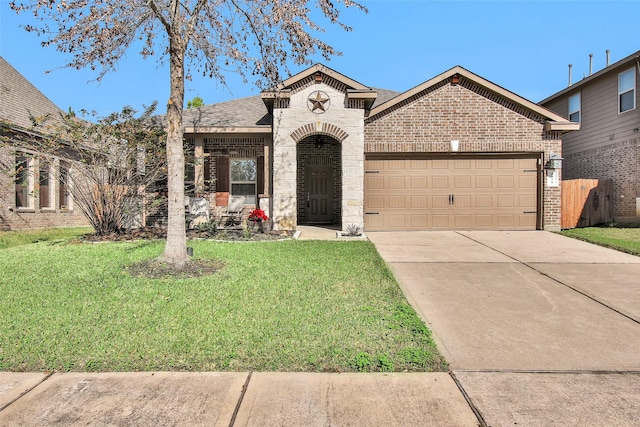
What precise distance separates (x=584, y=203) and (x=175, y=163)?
41.6 ft

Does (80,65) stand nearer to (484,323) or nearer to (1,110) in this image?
(484,323)

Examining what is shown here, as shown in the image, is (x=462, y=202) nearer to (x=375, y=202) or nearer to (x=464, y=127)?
(x=464, y=127)

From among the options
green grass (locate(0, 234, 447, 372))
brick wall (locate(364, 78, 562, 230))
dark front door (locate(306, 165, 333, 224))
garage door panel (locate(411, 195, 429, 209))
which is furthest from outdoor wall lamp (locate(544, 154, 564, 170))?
green grass (locate(0, 234, 447, 372))

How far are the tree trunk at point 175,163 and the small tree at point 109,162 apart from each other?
4036mm

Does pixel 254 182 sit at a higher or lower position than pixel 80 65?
lower

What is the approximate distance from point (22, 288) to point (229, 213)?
770 centimetres

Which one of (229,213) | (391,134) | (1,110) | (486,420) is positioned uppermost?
(1,110)

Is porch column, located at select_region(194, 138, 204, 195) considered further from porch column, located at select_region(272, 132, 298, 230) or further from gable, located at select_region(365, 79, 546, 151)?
gable, located at select_region(365, 79, 546, 151)

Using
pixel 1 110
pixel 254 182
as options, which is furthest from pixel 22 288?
pixel 1 110

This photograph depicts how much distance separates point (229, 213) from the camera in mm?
12789

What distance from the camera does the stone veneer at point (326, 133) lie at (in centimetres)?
1123

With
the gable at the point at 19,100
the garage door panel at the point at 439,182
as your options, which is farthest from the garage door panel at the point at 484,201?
the gable at the point at 19,100

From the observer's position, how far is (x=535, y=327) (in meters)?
4.12

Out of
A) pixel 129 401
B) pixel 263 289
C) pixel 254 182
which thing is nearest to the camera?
pixel 129 401
